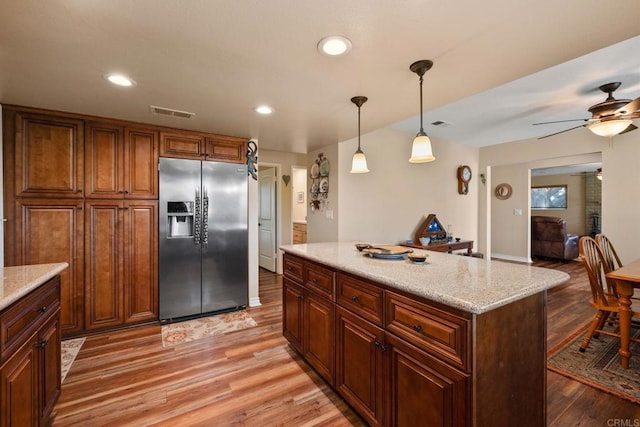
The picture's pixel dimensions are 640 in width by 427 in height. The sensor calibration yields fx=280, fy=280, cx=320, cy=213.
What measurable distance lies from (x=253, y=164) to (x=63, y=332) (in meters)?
2.51

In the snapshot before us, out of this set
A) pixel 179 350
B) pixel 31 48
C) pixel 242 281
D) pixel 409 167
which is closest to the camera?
pixel 31 48

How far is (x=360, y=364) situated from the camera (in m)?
1.58

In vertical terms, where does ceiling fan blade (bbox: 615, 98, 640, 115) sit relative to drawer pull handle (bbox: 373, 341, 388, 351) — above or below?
above

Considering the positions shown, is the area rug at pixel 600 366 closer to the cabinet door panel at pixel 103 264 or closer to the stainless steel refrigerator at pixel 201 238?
the stainless steel refrigerator at pixel 201 238

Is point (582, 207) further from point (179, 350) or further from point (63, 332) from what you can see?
point (63, 332)

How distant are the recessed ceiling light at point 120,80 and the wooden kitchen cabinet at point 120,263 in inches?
51.1

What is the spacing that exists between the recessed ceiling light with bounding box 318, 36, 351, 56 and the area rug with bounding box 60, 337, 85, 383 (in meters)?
2.92

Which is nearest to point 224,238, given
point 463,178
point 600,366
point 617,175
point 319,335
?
point 319,335

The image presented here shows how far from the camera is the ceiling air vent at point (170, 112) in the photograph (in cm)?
248

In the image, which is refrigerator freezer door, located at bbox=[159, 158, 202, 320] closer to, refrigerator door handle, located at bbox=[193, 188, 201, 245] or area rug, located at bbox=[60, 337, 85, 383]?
refrigerator door handle, located at bbox=[193, 188, 201, 245]

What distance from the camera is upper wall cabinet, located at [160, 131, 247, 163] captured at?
3.03 metres

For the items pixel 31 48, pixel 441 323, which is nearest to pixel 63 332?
pixel 31 48

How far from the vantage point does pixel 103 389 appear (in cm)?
195

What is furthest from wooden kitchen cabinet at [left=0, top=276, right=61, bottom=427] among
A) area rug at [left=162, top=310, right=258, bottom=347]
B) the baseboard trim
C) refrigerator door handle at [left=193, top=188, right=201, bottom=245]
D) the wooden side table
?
the baseboard trim
